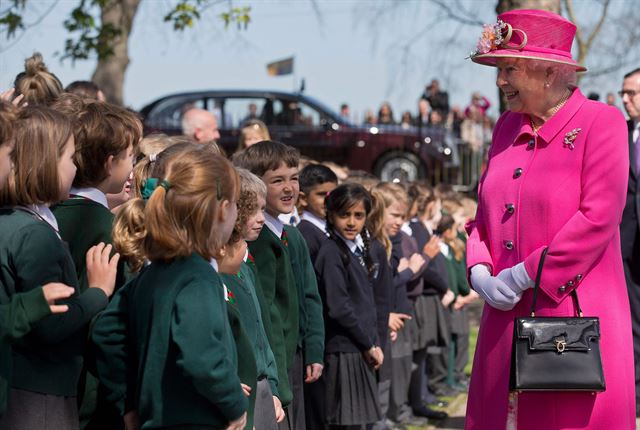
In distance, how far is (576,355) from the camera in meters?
4.78

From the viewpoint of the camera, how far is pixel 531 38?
5.09m

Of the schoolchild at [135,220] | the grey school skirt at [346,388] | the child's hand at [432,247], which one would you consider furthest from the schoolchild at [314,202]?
the schoolchild at [135,220]

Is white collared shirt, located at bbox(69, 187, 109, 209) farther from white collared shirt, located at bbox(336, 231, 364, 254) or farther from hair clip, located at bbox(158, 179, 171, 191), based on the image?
white collared shirt, located at bbox(336, 231, 364, 254)

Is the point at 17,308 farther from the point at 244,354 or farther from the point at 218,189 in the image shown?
the point at 244,354

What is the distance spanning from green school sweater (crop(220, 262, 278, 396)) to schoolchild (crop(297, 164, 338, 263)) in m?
1.77

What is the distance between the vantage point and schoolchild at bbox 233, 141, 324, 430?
18.3 ft

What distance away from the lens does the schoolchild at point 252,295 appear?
4.75 m

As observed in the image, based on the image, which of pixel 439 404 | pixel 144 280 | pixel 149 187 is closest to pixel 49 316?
pixel 144 280

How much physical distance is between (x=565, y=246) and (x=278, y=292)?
150 centimetres

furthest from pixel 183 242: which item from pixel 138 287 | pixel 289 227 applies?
pixel 289 227

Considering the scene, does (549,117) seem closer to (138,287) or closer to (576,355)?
(576,355)

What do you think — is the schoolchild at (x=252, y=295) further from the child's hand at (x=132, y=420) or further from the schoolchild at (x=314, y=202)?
the schoolchild at (x=314, y=202)

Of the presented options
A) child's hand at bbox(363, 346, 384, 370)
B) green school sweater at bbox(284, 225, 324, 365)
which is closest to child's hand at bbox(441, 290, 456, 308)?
child's hand at bbox(363, 346, 384, 370)

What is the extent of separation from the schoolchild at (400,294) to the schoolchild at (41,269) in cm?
398
